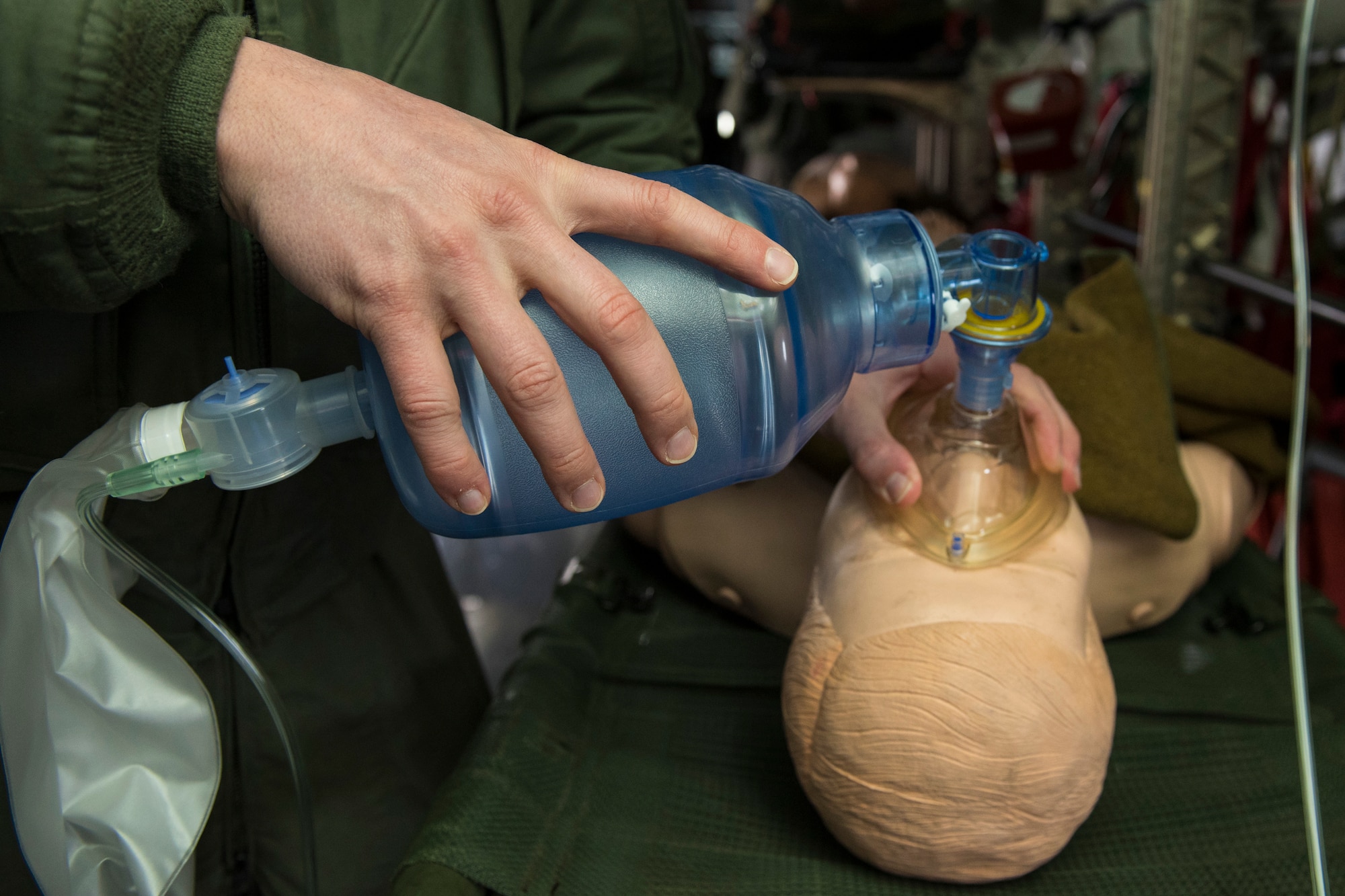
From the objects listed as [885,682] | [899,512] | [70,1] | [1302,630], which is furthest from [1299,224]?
[70,1]

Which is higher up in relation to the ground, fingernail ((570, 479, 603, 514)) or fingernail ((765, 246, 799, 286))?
fingernail ((765, 246, 799, 286))

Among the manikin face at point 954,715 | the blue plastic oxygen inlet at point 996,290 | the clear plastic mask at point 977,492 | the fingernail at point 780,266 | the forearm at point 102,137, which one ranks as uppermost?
the forearm at point 102,137

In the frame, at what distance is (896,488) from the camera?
719 millimetres

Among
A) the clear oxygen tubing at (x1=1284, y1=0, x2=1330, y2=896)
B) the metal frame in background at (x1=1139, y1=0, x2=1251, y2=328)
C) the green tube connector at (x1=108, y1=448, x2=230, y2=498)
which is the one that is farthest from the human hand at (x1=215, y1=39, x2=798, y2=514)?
the metal frame in background at (x1=1139, y1=0, x2=1251, y2=328)

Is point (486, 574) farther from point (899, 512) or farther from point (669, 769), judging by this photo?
point (899, 512)

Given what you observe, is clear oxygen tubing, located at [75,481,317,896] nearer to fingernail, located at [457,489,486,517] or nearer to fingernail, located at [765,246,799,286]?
fingernail, located at [457,489,486,517]

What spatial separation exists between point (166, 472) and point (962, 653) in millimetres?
512

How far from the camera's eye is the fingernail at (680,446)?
0.46m

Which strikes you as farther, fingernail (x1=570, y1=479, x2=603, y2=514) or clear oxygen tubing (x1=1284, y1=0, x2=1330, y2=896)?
clear oxygen tubing (x1=1284, y1=0, x2=1330, y2=896)

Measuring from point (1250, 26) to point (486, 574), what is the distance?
1669mm

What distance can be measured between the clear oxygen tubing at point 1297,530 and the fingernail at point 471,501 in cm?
55

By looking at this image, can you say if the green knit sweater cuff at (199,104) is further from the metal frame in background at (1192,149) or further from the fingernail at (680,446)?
the metal frame in background at (1192,149)

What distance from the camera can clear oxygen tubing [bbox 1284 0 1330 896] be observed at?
614mm

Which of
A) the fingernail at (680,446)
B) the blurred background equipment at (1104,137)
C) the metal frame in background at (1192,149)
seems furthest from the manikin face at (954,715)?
the metal frame in background at (1192,149)
